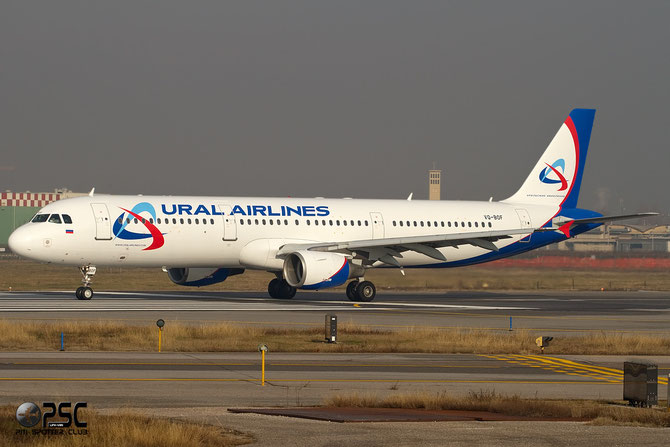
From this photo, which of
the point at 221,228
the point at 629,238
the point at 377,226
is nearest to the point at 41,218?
the point at 221,228

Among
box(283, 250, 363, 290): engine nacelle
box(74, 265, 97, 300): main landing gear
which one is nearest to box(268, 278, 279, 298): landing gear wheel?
box(283, 250, 363, 290): engine nacelle

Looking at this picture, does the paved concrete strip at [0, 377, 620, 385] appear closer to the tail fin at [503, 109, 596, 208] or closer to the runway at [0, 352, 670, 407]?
the runway at [0, 352, 670, 407]

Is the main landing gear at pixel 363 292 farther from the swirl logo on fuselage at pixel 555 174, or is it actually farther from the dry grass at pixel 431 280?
the swirl logo on fuselage at pixel 555 174

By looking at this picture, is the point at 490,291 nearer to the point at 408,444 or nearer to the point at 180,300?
the point at 180,300

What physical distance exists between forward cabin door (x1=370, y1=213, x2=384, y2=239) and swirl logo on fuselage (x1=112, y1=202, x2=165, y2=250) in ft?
37.8

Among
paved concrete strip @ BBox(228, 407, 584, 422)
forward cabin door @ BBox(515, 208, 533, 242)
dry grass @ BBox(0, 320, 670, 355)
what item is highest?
forward cabin door @ BBox(515, 208, 533, 242)

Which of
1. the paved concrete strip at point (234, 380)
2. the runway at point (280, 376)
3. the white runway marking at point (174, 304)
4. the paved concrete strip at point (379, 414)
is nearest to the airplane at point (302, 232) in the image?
the white runway marking at point (174, 304)

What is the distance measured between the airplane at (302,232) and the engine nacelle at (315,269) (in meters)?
0.05

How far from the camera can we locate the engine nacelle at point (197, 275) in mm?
52469

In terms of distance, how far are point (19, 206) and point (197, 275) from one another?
125071 millimetres

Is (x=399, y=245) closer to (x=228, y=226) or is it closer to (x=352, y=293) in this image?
(x=352, y=293)

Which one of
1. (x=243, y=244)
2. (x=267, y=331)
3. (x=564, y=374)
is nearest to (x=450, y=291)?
(x=243, y=244)

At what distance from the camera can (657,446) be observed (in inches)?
593

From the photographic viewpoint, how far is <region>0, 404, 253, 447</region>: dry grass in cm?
1404
